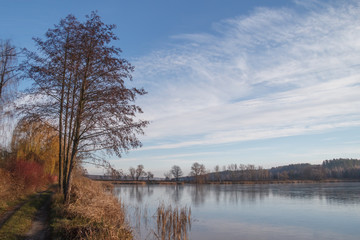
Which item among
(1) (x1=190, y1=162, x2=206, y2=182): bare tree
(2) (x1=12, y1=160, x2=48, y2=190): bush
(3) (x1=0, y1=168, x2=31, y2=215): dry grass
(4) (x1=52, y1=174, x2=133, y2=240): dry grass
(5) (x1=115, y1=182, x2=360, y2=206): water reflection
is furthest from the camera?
(1) (x1=190, y1=162, x2=206, y2=182): bare tree

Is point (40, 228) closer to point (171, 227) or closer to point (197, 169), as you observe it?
point (171, 227)

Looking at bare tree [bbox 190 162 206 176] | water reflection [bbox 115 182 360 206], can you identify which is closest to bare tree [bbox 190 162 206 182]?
bare tree [bbox 190 162 206 176]

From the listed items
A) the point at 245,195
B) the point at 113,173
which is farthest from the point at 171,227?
the point at 245,195

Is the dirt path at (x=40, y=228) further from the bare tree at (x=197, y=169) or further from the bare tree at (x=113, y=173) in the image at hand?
the bare tree at (x=197, y=169)

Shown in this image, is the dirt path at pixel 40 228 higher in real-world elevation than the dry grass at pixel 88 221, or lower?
lower

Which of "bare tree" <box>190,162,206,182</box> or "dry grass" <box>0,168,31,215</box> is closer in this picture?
"dry grass" <box>0,168,31,215</box>

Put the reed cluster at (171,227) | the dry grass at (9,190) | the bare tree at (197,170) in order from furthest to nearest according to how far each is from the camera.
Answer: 1. the bare tree at (197,170)
2. the dry grass at (9,190)
3. the reed cluster at (171,227)

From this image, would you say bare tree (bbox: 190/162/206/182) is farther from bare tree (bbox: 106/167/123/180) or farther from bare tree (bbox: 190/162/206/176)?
bare tree (bbox: 106/167/123/180)

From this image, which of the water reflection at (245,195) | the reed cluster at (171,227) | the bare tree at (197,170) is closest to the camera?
the reed cluster at (171,227)

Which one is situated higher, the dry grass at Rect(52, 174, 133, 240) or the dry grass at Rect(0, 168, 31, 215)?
the dry grass at Rect(0, 168, 31, 215)

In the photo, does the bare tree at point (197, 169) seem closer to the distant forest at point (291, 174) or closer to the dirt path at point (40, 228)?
the distant forest at point (291, 174)

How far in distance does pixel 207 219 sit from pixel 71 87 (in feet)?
41.1

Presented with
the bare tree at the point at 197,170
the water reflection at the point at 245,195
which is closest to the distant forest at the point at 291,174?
the bare tree at the point at 197,170

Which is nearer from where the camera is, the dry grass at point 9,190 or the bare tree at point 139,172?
the dry grass at point 9,190
